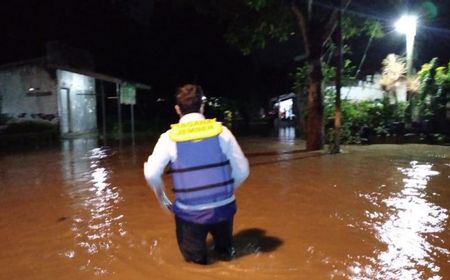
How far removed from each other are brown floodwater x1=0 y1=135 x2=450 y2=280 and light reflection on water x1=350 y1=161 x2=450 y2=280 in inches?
0.5

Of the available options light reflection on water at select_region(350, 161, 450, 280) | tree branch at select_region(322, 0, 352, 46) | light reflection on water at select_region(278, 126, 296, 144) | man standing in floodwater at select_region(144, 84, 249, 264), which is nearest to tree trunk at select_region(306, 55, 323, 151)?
tree branch at select_region(322, 0, 352, 46)

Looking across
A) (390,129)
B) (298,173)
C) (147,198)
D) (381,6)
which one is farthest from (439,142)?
(147,198)

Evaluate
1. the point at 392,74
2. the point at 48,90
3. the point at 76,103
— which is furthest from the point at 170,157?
the point at 76,103

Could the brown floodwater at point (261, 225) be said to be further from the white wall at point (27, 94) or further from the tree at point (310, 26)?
the white wall at point (27, 94)

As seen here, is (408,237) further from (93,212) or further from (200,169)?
(93,212)

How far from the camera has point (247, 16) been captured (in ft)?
50.6

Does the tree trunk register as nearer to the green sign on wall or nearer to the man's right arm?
the green sign on wall

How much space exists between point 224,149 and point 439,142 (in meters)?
14.6

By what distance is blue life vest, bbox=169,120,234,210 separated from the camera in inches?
159

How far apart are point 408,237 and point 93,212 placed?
4.31 meters

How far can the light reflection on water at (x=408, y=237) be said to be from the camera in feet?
14.8

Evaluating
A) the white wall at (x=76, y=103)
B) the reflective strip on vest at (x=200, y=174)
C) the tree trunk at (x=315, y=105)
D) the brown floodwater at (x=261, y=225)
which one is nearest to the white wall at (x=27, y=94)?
the white wall at (x=76, y=103)

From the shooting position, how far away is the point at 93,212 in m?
7.02

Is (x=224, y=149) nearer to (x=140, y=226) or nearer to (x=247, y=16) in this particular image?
(x=140, y=226)
